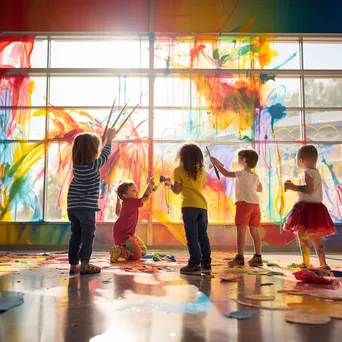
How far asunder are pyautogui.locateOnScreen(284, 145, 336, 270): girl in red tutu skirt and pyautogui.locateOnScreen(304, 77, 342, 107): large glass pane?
9.27 feet

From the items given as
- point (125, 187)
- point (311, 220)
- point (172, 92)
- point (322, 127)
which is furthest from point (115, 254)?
point (322, 127)

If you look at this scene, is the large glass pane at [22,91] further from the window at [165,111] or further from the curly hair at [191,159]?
the curly hair at [191,159]

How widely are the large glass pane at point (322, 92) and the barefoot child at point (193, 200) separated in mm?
3451

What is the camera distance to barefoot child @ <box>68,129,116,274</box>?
341cm

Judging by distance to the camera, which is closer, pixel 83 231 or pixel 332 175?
pixel 83 231

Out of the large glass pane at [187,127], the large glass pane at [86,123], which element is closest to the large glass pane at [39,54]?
the large glass pane at [86,123]

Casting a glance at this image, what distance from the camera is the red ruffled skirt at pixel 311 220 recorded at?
3.65 metres

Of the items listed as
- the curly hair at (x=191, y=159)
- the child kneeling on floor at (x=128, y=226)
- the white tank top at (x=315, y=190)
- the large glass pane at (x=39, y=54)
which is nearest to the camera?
the curly hair at (x=191, y=159)

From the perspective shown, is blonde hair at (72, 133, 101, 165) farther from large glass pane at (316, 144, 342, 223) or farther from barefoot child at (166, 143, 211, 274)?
large glass pane at (316, 144, 342, 223)

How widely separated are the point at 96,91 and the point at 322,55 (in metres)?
3.37

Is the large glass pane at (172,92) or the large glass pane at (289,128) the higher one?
the large glass pane at (172,92)

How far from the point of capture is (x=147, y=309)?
80.5 inches

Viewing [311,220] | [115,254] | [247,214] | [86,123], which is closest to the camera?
[311,220]

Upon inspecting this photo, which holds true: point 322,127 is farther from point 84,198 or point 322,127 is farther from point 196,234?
point 84,198
